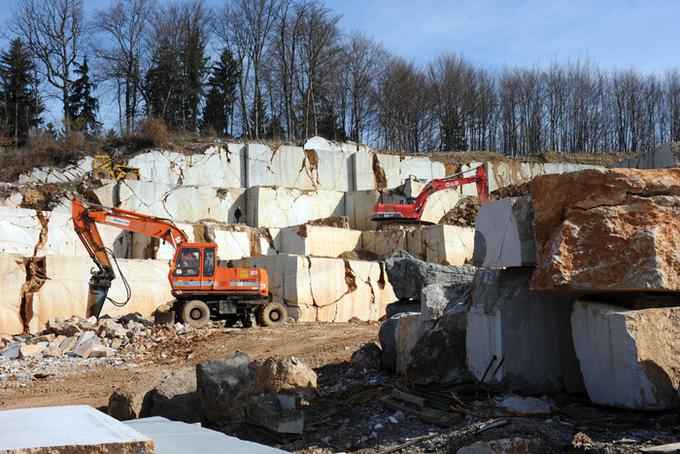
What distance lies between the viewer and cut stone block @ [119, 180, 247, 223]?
84.4 feet

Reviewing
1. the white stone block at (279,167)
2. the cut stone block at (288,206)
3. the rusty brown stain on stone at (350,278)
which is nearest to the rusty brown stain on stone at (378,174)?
the cut stone block at (288,206)

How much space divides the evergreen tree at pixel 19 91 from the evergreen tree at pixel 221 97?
968cm

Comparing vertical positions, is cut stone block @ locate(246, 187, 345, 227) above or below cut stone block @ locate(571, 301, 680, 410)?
above

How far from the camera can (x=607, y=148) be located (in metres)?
50.0

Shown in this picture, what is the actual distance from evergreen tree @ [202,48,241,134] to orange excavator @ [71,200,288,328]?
2580cm

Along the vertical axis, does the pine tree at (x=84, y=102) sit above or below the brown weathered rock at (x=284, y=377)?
above

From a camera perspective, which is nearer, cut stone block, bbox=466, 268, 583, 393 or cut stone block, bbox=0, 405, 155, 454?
cut stone block, bbox=0, 405, 155, 454

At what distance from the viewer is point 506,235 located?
605cm

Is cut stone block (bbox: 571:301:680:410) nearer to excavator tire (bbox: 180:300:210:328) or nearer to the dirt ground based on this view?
the dirt ground

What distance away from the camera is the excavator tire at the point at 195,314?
1649 cm

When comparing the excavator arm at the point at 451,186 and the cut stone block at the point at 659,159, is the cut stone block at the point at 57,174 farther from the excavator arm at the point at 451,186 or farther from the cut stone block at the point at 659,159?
the cut stone block at the point at 659,159

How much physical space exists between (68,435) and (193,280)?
14761 mm

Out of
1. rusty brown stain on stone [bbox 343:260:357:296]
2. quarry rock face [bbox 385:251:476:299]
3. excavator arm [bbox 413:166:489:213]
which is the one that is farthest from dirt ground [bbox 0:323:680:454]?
excavator arm [bbox 413:166:489:213]

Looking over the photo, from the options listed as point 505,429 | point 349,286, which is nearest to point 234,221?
point 349,286
